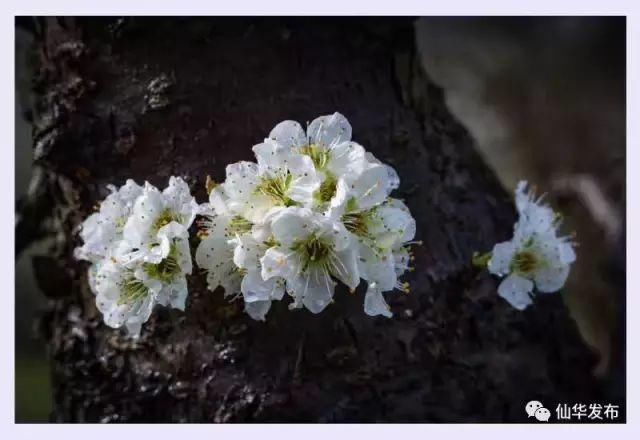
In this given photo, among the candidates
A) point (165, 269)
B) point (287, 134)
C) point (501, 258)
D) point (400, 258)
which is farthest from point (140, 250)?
point (501, 258)

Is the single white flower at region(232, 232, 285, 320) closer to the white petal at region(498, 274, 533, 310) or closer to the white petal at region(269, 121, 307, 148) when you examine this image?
the white petal at region(269, 121, 307, 148)

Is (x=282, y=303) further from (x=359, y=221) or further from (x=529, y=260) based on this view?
(x=529, y=260)

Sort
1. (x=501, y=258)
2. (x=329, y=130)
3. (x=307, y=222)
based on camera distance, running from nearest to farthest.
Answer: (x=307, y=222)
(x=329, y=130)
(x=501, y=258)

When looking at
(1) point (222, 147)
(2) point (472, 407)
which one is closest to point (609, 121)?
(2) point (472, 407)

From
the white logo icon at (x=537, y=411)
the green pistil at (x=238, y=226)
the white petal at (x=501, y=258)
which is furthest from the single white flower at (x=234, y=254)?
the white logo icon at (x=537, y=411)

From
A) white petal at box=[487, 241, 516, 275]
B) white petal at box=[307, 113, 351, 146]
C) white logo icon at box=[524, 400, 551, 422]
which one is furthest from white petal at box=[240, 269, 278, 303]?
white logo icon at box=[524, 400, 551, 422]

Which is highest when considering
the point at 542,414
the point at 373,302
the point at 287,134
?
the point at 287,134

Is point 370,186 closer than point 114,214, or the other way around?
point 370,186
